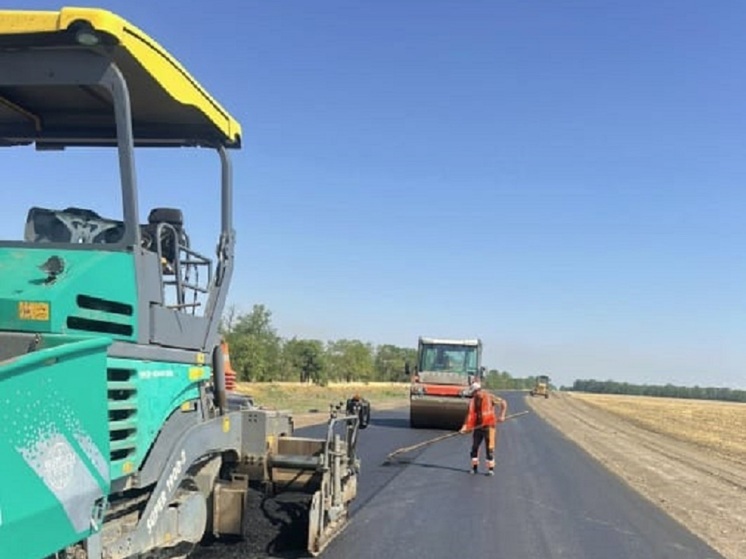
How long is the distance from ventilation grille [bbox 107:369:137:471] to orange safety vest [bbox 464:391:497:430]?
10.8 m

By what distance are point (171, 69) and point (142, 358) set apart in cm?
146

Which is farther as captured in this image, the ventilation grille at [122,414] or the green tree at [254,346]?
the green tree at [254,346]

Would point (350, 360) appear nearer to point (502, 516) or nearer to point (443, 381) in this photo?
point (443, 381)

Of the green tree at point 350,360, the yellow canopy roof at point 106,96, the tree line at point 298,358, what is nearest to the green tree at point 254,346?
the tree line at point 298,358

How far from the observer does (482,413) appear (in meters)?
14.2

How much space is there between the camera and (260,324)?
61312mm

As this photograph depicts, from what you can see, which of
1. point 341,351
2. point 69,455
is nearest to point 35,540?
point 69,455

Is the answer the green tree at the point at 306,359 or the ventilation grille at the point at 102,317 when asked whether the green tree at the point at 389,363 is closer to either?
the green tree at the point at 306,359

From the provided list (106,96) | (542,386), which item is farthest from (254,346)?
(106,96)

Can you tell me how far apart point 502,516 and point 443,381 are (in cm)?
1375

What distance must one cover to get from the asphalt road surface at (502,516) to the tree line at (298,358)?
10295mm

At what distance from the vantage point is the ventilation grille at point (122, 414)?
11.8 feet

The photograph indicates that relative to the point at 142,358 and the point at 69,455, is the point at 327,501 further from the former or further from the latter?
the point at 69,455

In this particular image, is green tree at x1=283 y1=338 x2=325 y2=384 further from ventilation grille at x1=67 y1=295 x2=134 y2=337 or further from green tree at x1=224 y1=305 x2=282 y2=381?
ventilation grille at x1=67 y1=295 x2=134 y2=337
